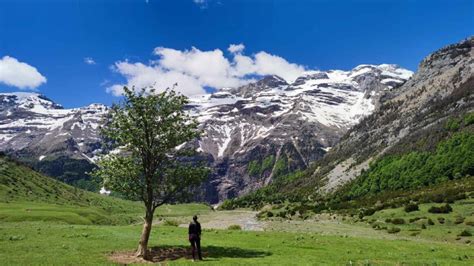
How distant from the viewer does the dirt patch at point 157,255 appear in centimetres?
3801

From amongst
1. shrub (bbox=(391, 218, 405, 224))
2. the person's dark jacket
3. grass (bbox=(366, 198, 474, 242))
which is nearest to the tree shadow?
the person's dark jacket

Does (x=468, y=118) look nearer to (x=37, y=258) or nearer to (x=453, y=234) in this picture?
(x=453, y=234)

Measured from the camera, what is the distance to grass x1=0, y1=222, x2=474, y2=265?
37.0 meters

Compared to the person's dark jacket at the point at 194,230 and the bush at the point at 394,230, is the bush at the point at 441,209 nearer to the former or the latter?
the bush at the point at 394,230

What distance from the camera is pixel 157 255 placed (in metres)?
41.8

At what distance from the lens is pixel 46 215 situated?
9400cm

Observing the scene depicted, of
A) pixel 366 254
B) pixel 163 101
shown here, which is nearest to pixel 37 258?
pixel 163 101

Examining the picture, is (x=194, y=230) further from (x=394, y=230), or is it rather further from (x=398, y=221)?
(x=398, y=221)

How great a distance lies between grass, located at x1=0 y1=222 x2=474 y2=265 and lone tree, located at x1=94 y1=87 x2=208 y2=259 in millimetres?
6746

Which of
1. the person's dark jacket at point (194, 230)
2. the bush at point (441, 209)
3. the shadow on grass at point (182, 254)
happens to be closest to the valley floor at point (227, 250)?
the shadow on grass at point (182, 254)

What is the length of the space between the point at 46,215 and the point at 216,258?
67705 millimetres

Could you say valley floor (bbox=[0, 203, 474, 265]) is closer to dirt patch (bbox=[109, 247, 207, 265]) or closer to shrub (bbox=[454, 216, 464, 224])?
dirt patch (bbox=[109, 247, 207, 265])

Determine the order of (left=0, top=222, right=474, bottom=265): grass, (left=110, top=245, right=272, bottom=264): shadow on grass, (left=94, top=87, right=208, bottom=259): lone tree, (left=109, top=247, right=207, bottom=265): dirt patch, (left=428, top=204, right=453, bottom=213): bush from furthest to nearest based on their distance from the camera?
(left=428, top=204, right=453, bottom=213): bush → (left=94, top=87, right=208, bottom=259): lone tree → (left=110, top=245, right=272, bottom=264): shadow on grass → (left=109, top=247, right=207, bottom=265): dirt patch → (left=0, top=222, right=474, bottom=265): grass

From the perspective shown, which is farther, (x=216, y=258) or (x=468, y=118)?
(x=468, y=118)
